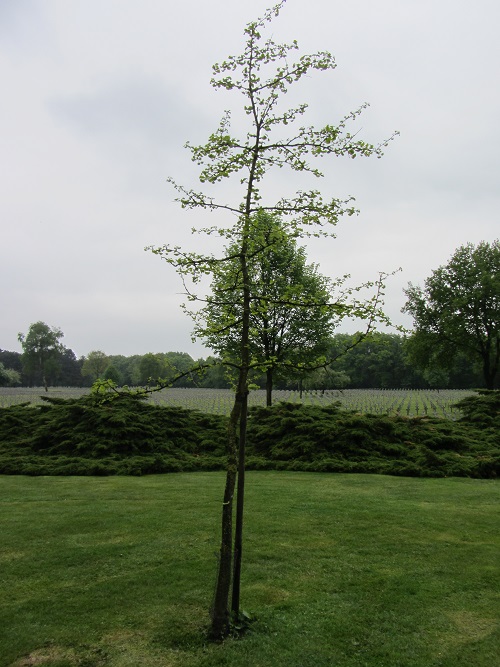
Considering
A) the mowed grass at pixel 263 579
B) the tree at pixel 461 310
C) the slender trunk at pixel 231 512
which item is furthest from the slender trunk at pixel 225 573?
the tree at pixel 461 310

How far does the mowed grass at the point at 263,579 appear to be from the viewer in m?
3.66

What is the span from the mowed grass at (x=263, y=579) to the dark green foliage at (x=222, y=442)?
231cm

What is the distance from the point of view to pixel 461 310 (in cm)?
2942

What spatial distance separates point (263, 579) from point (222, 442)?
7.68m

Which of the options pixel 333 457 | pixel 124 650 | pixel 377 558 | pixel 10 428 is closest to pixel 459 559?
pixel 377 558

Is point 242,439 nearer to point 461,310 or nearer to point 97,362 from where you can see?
point 461,310

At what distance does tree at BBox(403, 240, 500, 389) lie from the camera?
28.8 m

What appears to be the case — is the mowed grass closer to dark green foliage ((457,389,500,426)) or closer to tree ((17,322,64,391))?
dark green foliage ((457,389,500,426))

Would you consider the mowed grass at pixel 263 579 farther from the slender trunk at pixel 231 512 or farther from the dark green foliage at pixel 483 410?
the dark green foliage at pixel 483 410

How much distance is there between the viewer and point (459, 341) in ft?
95.9

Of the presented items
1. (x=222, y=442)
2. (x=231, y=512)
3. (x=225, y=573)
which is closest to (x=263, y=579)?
(x=225, y=573)

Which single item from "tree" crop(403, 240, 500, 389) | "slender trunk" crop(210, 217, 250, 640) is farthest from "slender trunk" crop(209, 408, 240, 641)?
"tree" crop(403, 240, 500, 389)

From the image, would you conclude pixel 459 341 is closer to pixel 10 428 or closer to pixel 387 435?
pixel 387 435

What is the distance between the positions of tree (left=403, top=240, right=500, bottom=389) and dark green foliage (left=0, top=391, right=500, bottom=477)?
53.7ft
